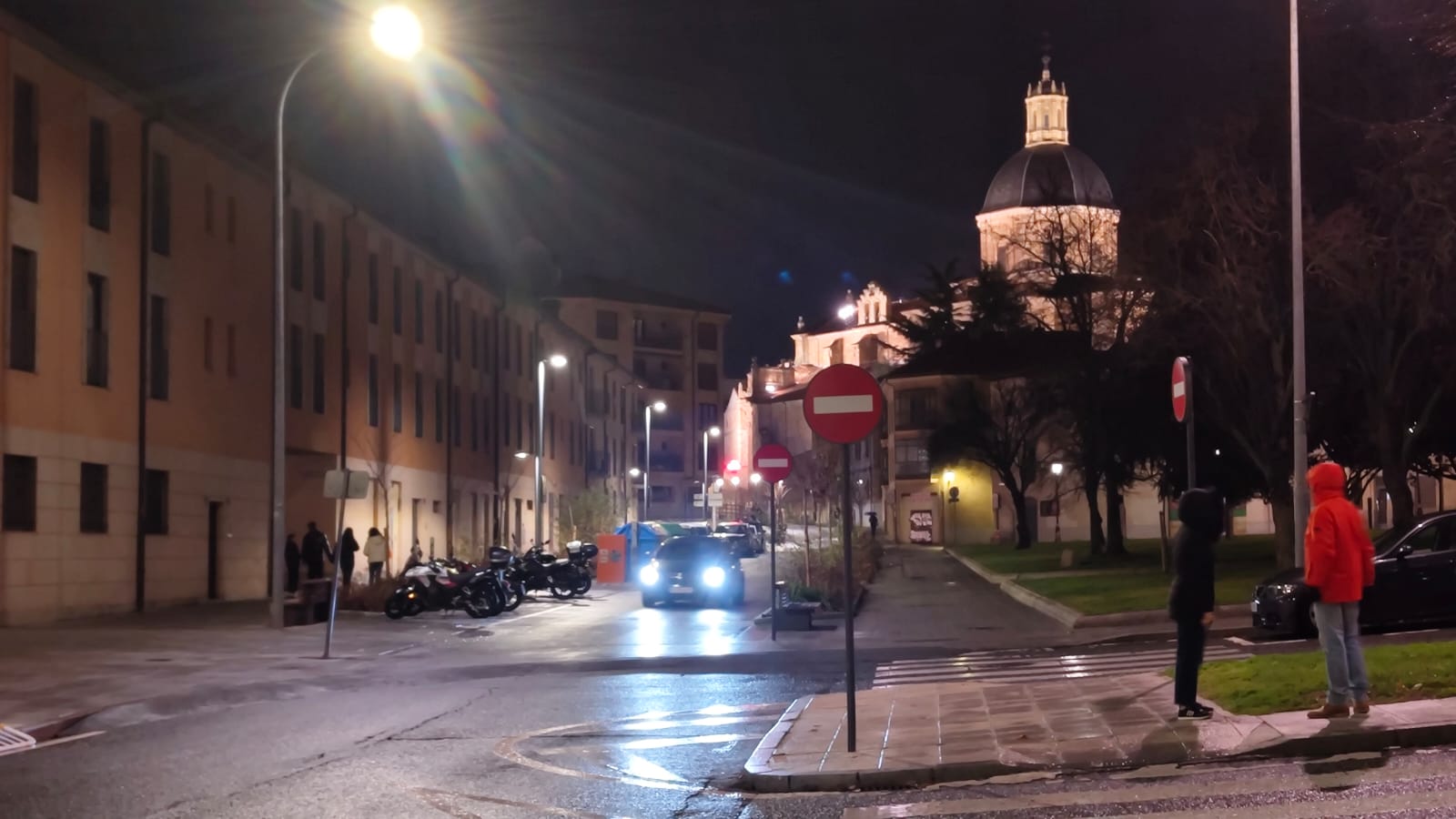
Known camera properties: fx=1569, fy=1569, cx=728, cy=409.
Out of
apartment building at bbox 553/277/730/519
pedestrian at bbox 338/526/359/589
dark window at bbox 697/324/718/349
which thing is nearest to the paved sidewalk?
pedestrian at bbox 338/526/359/589

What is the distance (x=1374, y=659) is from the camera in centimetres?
1314

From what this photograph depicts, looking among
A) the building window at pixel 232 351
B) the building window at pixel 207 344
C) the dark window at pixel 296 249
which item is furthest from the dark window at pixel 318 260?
the building window at pixel 207 344

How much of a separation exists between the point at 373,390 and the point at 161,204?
14260 mm

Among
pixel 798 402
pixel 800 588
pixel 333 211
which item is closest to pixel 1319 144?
pixel 800 588

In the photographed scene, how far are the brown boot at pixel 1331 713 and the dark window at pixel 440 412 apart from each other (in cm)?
4275

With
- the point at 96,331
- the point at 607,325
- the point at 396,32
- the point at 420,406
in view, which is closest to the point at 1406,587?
the point at 396,32

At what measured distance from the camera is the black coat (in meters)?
11.3

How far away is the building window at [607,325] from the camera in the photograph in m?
118

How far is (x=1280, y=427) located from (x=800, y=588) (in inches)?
461

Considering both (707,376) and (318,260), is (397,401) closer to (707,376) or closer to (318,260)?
(318,260)

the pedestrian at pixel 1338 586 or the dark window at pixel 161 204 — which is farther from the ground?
the dark window at pixel 161 204

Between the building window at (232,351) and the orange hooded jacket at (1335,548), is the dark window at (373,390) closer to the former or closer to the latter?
the building window at (232,351)

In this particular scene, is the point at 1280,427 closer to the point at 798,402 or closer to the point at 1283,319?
the point at 1283,319

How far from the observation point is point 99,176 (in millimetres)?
28578
